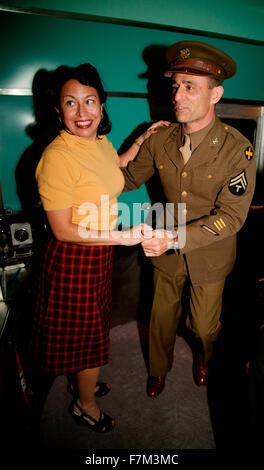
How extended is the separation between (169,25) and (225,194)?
62.7 inches

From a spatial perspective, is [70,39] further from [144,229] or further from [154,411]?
[154,411]

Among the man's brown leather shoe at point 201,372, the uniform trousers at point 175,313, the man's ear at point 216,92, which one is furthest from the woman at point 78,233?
the man's brown leather shoe at point 201,372

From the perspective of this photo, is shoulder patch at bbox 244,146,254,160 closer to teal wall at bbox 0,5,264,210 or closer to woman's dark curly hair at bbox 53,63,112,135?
woman's dark curly hair at bbox 53,63,112,135

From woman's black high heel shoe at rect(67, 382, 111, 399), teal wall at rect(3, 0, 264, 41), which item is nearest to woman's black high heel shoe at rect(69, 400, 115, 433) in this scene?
woman's black high heel shoe at rect(67, 382, 111, 399)

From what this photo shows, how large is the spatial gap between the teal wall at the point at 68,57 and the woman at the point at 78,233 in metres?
0.68

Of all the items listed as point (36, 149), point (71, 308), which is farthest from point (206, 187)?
point (36, 149)

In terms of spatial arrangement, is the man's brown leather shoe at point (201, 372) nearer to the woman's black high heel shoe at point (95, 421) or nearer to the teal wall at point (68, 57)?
the woman's black high heel shoe at point (95, 421)

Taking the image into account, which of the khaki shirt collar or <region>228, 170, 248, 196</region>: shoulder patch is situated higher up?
the khaki shirt collar

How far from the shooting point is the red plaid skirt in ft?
5.44

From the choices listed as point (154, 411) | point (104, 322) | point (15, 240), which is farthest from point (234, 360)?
point (15, 240)

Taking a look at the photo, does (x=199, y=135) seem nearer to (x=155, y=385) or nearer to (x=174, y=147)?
(x=174, y=147)

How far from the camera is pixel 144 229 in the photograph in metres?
1.82

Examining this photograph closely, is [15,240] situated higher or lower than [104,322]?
higher
